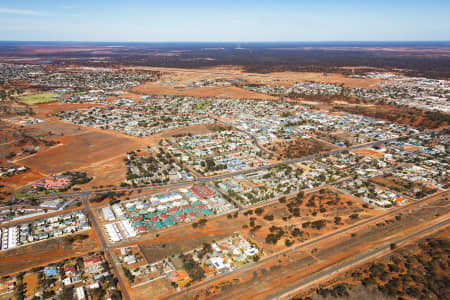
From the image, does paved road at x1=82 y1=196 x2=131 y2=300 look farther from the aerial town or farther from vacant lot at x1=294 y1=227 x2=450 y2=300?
vacant lot at x1=294 y1=227 x2=450 y2=300

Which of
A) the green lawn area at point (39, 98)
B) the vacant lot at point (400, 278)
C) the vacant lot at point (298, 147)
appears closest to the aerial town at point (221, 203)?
the vacant lot at point (400, 278)

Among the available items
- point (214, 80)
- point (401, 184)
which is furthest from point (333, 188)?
point (214, 80)

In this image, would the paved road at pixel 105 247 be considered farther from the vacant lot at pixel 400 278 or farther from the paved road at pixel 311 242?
the vacant lot at pixel 400 278

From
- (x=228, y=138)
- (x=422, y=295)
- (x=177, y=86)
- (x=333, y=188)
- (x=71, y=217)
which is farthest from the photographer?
(x=177, y=86)

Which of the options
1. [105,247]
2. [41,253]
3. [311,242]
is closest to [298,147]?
[311,242]

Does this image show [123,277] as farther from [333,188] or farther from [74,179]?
[333,188]

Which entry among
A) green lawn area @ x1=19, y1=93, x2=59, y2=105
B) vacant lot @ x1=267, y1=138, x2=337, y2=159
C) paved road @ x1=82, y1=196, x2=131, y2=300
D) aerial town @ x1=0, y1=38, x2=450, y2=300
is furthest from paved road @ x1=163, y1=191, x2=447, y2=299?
green lawn area @ x1=19, y1=93, x2=59, y2=105
